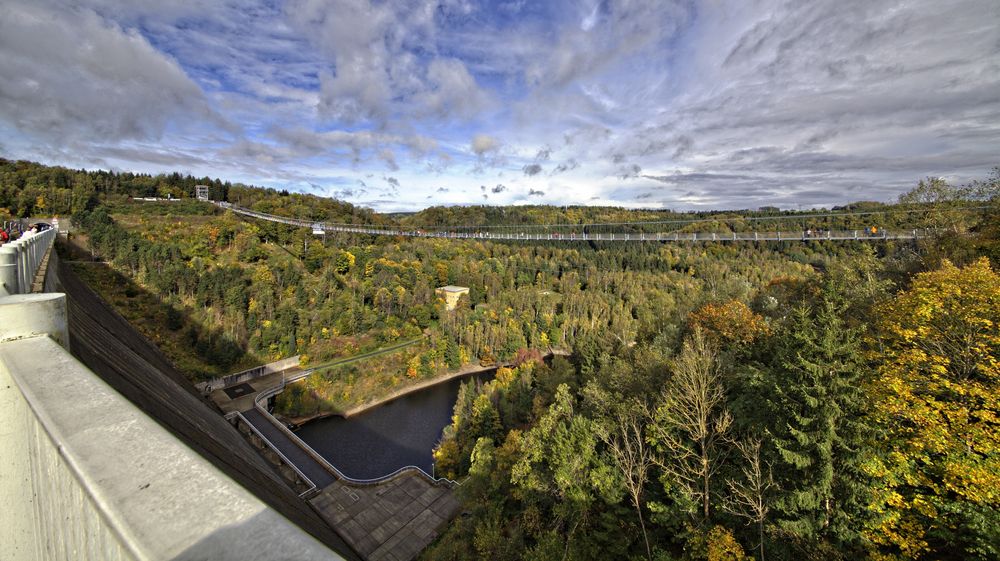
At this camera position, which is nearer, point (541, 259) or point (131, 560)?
point (131, 560)

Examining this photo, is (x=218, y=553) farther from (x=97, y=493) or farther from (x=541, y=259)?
(x=541, y=259)

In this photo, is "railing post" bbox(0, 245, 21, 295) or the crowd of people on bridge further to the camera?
the crowd of people on bridge

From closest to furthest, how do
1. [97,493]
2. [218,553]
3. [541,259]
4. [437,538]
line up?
[218,553] → [97,493] → [437,538] → [541,259]

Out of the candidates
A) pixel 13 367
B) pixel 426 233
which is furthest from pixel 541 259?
pixel 13 367

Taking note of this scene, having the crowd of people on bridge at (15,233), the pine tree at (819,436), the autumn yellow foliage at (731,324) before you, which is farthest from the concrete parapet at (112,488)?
the autumn yellow foliage at (731,324)

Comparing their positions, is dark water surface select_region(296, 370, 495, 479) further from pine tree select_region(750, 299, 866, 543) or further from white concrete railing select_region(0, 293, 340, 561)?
white concrete railing select_region(0, 293, 340, 561)

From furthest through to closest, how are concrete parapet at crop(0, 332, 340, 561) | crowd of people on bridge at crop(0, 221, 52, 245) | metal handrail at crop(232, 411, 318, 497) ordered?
metal handrail at crop(232, 411, 318, 497) → crowd of people on bridge at crop(0, 221, 52, 245) → concrete parapet at crop(0, 332, 340, 561)

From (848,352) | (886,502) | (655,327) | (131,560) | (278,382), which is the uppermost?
(131,560)

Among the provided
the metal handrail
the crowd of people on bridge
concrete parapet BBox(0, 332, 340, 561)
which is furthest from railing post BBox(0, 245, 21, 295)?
the metal handrail
